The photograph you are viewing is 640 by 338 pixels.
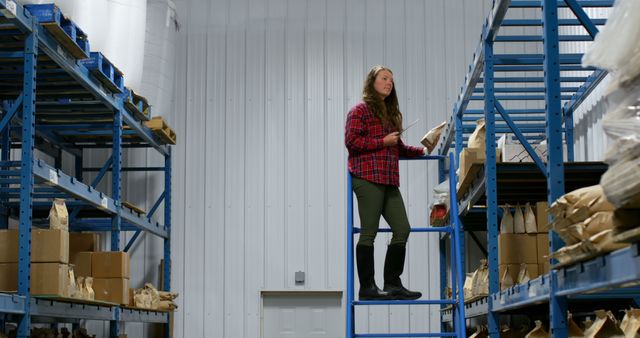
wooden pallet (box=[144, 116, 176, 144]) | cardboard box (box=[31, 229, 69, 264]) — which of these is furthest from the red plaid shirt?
wooden pallet (box=[144, 116, 176, 144])

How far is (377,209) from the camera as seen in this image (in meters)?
7.89

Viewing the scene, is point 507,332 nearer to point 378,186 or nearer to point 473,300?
point 473,300

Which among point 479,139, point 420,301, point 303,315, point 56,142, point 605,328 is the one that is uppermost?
point 56,142

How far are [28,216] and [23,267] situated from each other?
1.43ft

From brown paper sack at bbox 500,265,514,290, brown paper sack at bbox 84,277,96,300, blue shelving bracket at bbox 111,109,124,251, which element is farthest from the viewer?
blue shelving bracket at bbox 111,109,124,251

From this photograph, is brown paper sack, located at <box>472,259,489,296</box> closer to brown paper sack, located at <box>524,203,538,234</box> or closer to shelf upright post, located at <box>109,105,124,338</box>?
brown paper sack, located at <box>524,203,538,234</box>

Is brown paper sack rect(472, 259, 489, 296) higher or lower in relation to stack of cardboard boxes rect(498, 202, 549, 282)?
lower

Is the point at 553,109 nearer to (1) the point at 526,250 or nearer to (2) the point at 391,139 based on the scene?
(2) the point at 391,139

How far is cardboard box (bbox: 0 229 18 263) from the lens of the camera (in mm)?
8469

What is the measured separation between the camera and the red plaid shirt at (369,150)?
791 cm

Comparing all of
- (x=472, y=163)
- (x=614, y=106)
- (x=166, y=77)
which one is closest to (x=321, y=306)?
(x=166, y=77)

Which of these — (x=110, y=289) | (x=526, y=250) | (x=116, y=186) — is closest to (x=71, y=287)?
(x=110, y=289)

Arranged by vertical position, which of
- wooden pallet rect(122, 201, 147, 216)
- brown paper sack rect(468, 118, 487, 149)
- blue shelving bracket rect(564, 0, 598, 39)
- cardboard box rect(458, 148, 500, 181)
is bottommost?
wooden pallet rect(122, 201, 147, 216)

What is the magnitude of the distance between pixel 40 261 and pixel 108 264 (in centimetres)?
208
